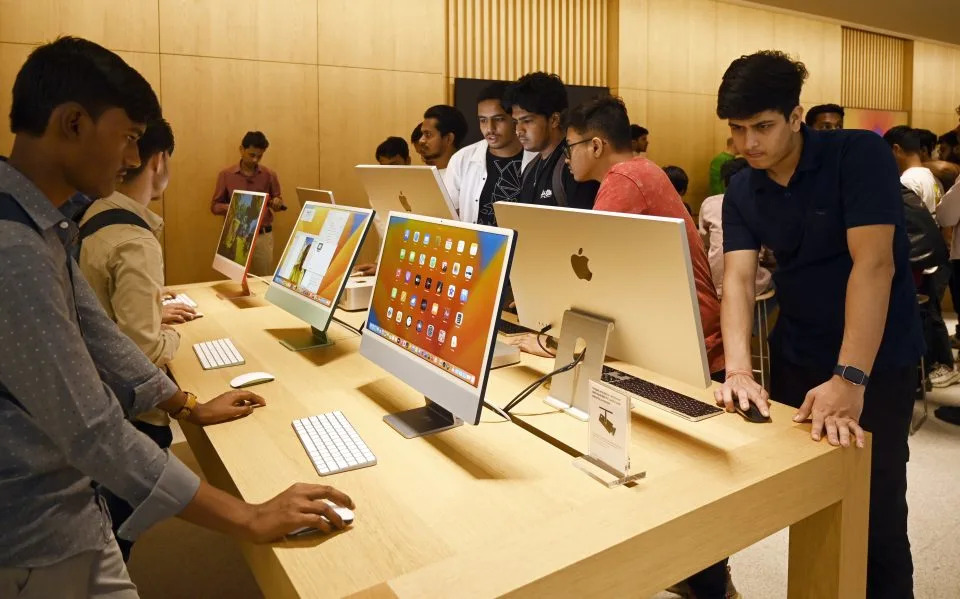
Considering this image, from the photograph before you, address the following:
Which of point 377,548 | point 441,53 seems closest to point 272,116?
point 441,53

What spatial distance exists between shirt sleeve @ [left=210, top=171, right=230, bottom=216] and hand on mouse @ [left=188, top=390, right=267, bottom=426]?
4150mm

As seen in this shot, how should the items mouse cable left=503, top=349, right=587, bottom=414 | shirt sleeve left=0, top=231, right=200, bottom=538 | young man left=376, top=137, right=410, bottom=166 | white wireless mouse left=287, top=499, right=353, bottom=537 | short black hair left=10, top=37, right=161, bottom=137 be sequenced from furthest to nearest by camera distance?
1. young man left=376, top=137, right=410, bottom=166
2. mouse cable left=503, top=349, right=587, bottom=414
3. white wireless mouse left=287, top=499, right=353, bottom=537
4. short black hair left=10, top=37, right=161, bottom=137
5. shirt sleeve left=0, top=231, right=200, bottom=538

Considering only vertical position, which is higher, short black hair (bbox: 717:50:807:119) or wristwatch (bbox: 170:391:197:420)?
short black hair (bbox: 717:50:807:119)

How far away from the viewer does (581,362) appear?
1602 mm

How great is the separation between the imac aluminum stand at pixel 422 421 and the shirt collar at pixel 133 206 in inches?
36.4

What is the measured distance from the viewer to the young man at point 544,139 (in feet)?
8.85

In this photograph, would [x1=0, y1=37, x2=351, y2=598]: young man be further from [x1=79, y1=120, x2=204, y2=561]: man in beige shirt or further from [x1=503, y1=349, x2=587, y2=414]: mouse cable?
[x1=79, y1=120, x2=204, y2=561]: man in beige shirt

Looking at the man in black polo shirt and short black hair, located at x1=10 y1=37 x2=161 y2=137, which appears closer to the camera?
short black hair, located at x1=10 y1=37 x2=161 y2=137

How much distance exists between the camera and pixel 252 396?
1.73m

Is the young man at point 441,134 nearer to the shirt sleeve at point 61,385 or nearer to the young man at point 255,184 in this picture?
the young man at point 255,184

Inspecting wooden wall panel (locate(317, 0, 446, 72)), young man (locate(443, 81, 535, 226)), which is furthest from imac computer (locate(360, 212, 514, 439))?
wooden wall panel (locate(317, 0, 446, 72))

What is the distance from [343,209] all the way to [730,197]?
45.0 inches

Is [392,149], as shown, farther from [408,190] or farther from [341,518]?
[341,518]

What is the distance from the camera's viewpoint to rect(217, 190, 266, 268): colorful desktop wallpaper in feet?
9.82
